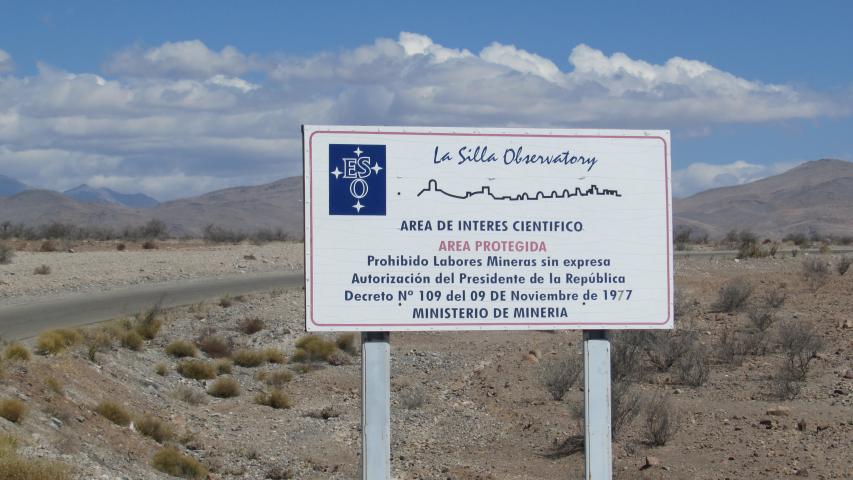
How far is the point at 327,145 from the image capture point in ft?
28.8

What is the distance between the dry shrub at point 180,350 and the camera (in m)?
20.8

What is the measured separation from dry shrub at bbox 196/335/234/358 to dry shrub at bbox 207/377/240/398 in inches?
114

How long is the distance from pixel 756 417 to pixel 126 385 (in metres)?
9.60

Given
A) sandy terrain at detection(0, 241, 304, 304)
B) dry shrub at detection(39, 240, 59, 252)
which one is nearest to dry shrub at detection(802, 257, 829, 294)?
sandy terrain at detection(0, 241, 304, 304)

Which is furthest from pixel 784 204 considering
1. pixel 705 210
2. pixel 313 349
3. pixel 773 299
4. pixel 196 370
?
pixel 196 370

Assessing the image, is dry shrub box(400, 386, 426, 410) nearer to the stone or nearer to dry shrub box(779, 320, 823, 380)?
the stone

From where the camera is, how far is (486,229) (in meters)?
9.03

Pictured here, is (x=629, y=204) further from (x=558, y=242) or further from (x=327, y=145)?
(x=327, y=145)

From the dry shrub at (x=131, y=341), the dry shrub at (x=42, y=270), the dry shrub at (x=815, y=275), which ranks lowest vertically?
the dry shrub at (x=131, y=341)

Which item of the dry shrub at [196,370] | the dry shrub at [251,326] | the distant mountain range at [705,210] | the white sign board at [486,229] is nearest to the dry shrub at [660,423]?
the white sign board at [486,229]

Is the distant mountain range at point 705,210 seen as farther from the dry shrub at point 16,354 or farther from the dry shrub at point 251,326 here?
the dry shrub at point 16,354

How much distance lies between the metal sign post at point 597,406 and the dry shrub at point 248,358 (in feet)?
42.2

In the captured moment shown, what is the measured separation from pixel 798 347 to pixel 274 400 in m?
9.29

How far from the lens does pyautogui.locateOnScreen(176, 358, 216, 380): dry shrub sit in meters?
19.2
